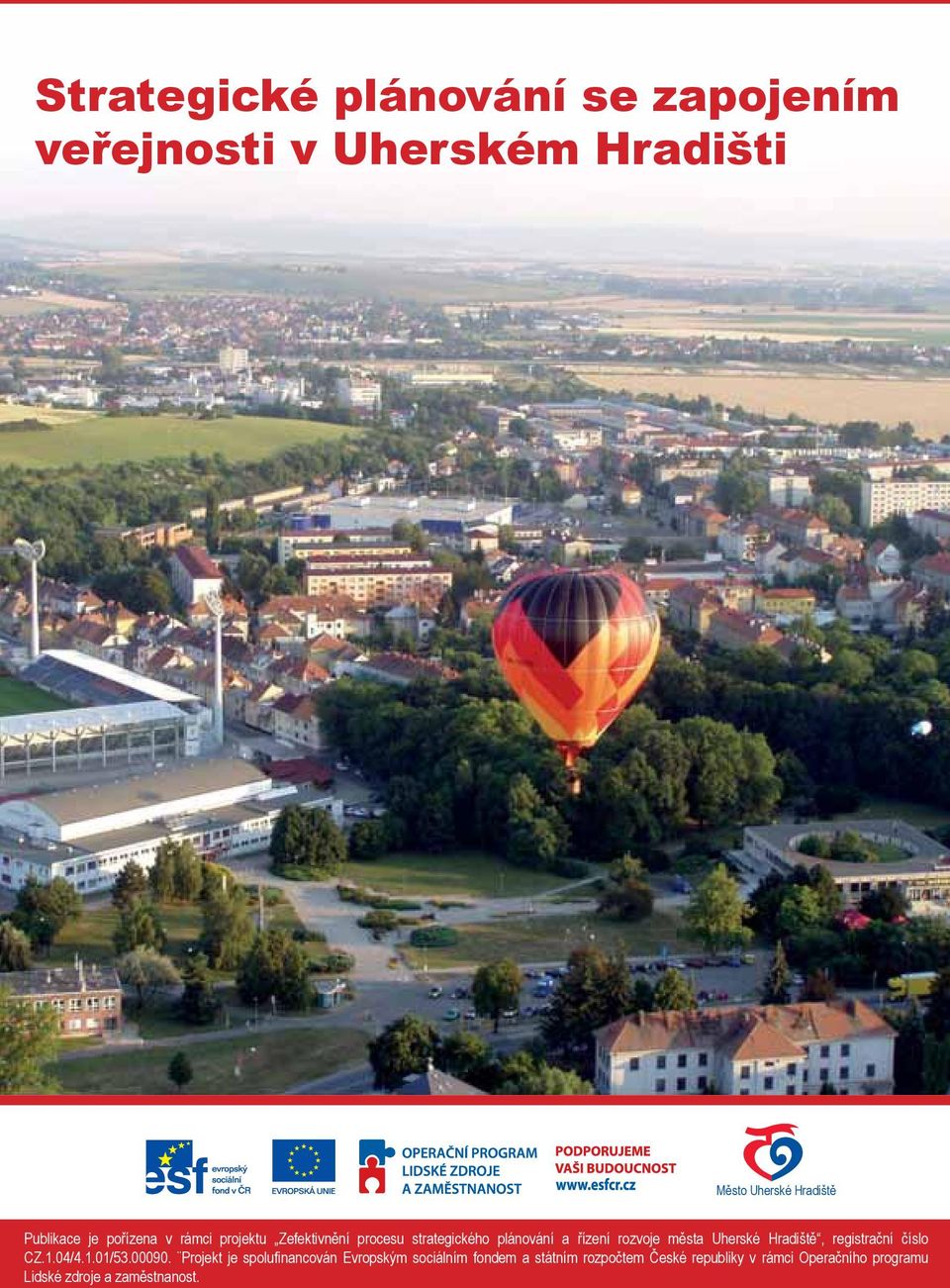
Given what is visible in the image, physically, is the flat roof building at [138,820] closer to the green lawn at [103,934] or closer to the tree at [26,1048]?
the green lawn at [103,934]

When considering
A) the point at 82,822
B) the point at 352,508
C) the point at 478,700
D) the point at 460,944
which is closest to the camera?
the point at 460,944

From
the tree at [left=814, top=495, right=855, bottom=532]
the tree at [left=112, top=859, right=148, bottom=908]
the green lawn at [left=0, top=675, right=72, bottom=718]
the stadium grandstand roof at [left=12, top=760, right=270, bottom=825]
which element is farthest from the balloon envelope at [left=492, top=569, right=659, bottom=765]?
the tree at [left=814, top=495, right=855, bottom=532]

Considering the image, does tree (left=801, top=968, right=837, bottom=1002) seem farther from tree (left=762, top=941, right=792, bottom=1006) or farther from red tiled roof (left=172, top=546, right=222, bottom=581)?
red tiled roof (left=172, top=546, right=222, bottom=581)

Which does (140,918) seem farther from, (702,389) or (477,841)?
(702,389)

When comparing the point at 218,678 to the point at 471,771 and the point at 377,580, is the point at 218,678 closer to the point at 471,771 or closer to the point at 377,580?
the point at 471,771

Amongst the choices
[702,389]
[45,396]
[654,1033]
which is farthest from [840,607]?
[702,389]
